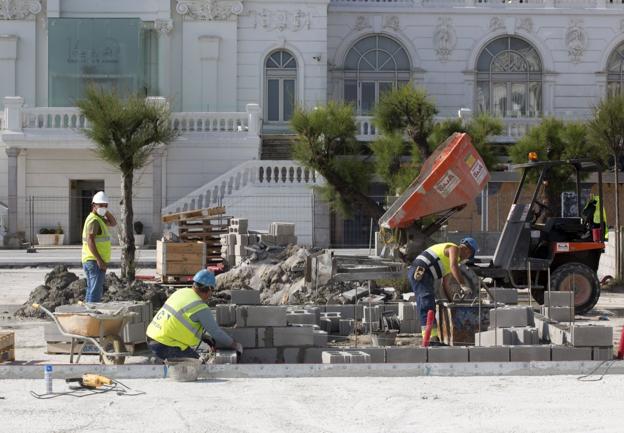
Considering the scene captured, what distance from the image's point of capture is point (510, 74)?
3803 cm

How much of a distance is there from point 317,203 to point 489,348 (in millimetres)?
20351

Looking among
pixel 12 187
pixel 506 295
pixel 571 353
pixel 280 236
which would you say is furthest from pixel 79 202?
pixel 571 353

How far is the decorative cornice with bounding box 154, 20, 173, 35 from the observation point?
3559 cm

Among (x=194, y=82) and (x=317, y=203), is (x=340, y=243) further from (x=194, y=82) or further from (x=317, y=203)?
(x=194, y=82)

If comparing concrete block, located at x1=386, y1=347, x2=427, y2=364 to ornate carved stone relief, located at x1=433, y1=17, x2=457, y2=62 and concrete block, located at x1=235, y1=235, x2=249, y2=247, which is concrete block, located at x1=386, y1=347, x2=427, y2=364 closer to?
concrete block, located at x1=235, y1=235, x2=249, y2=247

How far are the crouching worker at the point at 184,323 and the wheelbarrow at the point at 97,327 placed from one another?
0.49m

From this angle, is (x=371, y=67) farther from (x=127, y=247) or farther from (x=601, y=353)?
(x=601, y=353)

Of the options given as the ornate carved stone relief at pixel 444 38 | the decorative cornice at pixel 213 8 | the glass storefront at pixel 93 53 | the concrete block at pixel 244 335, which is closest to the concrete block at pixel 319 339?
the concrete block at pixel 244 335

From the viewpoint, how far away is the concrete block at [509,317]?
1278 cm

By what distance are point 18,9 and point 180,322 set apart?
2778 cm

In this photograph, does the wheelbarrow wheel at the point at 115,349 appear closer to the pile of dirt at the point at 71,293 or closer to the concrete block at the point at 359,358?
the concrete block at the point at 359,358

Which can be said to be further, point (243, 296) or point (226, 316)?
point (243, 296)

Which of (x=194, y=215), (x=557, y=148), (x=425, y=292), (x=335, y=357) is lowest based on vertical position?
(x=335, y=357)

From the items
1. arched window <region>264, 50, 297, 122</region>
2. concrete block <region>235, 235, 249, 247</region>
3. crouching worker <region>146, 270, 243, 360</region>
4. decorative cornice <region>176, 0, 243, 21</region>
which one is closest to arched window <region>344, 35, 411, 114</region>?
arched window <region>264, 50, 297, 122</region>
